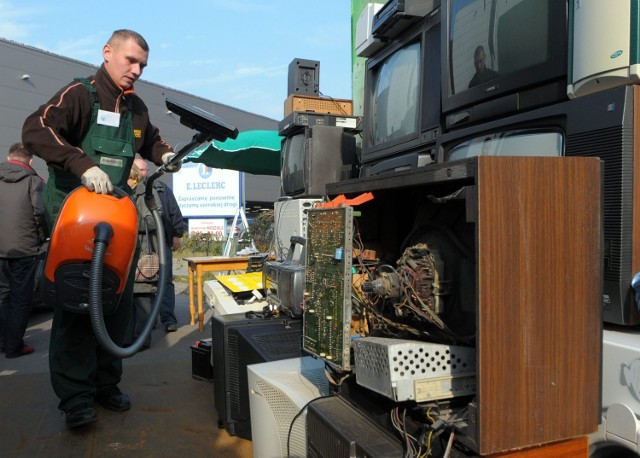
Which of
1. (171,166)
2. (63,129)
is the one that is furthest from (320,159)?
(63,129)

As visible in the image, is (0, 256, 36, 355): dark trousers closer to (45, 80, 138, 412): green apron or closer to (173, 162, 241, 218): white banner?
(45, 80, 138, 412): green apron

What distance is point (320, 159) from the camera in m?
4.74

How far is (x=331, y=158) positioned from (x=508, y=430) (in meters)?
Answer: 3.89

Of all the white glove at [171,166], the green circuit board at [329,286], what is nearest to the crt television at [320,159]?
the white glove at [171,166]

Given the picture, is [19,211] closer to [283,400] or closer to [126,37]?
[126,37]

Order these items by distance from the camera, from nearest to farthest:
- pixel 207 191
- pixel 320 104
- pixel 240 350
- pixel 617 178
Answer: pixel 617 178, pixel 240 350, pixel 320 104, pixel 207 191

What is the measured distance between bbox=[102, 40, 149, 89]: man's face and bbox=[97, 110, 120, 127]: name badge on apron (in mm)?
169

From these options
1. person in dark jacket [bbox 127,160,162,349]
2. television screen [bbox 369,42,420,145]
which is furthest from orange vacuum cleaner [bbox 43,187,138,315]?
person in dark jacket [bbox 127,160,162,349]

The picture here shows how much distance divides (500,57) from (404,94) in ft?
3.51

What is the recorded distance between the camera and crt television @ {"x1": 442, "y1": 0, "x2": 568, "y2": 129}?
5.69 feet

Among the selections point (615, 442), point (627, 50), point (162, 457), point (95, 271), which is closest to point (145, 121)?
point (95, 271)

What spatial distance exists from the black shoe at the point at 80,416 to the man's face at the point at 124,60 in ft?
5.67

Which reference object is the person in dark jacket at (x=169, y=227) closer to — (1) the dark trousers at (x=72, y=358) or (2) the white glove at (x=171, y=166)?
(2) the white glove at (x=171, y=166)

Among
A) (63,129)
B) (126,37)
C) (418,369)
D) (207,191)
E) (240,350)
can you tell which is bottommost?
(240,350)
